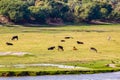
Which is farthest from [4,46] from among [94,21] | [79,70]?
[94,21]

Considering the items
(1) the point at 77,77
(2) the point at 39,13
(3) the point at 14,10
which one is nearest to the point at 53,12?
(2) the point at 39,13

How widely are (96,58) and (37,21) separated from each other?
68864mm

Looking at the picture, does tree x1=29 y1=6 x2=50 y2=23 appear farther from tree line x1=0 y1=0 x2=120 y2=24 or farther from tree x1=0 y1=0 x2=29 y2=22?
tree x1=0 y1=0 x2=29 y2=22

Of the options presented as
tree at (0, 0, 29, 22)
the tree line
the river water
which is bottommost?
the tree line

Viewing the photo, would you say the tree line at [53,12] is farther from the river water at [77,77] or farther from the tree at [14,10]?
Answer: the river water at [77,77]

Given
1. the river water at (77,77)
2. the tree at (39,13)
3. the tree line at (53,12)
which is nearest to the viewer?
the river water at (77,77)

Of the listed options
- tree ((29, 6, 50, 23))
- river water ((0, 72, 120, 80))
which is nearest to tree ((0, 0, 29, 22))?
tree ((29, 6, 50, 23))

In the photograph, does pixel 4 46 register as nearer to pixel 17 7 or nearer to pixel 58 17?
pixel 17 7

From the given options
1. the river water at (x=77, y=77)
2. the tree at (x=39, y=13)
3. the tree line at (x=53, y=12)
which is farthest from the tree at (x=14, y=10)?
the river water at (x=77, y=77)

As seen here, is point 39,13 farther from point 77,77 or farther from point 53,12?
point 77,77

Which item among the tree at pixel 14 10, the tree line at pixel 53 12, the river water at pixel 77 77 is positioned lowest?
the tree line at pixel 53 12

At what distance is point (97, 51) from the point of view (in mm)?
48719

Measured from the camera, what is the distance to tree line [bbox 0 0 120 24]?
351 ft

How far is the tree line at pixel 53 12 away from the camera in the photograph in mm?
107000
